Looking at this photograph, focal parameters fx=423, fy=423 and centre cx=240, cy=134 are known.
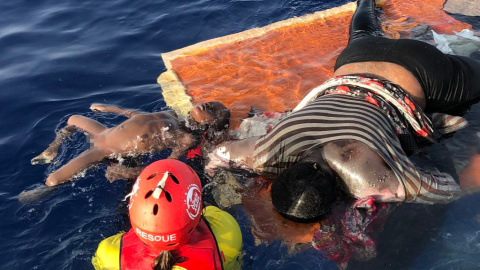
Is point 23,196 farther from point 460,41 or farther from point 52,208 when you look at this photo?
point 460,41

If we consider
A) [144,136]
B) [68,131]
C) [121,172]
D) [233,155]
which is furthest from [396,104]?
[68,131]

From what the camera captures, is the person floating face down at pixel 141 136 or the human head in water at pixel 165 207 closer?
the human head in water at pixel 165 207

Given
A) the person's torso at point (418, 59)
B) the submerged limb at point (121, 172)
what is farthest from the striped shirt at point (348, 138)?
the submerged limb at point (121, 172)

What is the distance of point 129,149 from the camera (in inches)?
159

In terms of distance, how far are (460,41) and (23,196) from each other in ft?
16.7

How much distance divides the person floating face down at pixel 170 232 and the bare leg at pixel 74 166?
3.67ft

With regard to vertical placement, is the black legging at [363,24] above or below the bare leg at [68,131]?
above

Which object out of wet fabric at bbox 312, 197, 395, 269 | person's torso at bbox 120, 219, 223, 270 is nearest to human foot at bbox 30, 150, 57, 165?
person's torso at bbox 120, 219, 223, 270

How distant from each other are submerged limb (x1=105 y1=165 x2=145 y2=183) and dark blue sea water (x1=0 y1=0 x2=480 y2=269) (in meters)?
0.08

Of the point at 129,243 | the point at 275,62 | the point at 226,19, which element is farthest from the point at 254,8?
the point at 129,243

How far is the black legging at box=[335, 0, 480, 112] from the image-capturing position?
3.71 m

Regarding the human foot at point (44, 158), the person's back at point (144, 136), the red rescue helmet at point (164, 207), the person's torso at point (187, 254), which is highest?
the red rescue helmet at point (164, 207)

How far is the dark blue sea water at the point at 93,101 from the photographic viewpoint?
3.14 meters

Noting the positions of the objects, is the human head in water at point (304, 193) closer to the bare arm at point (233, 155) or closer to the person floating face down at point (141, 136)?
the bare arm at point (233, 155)
